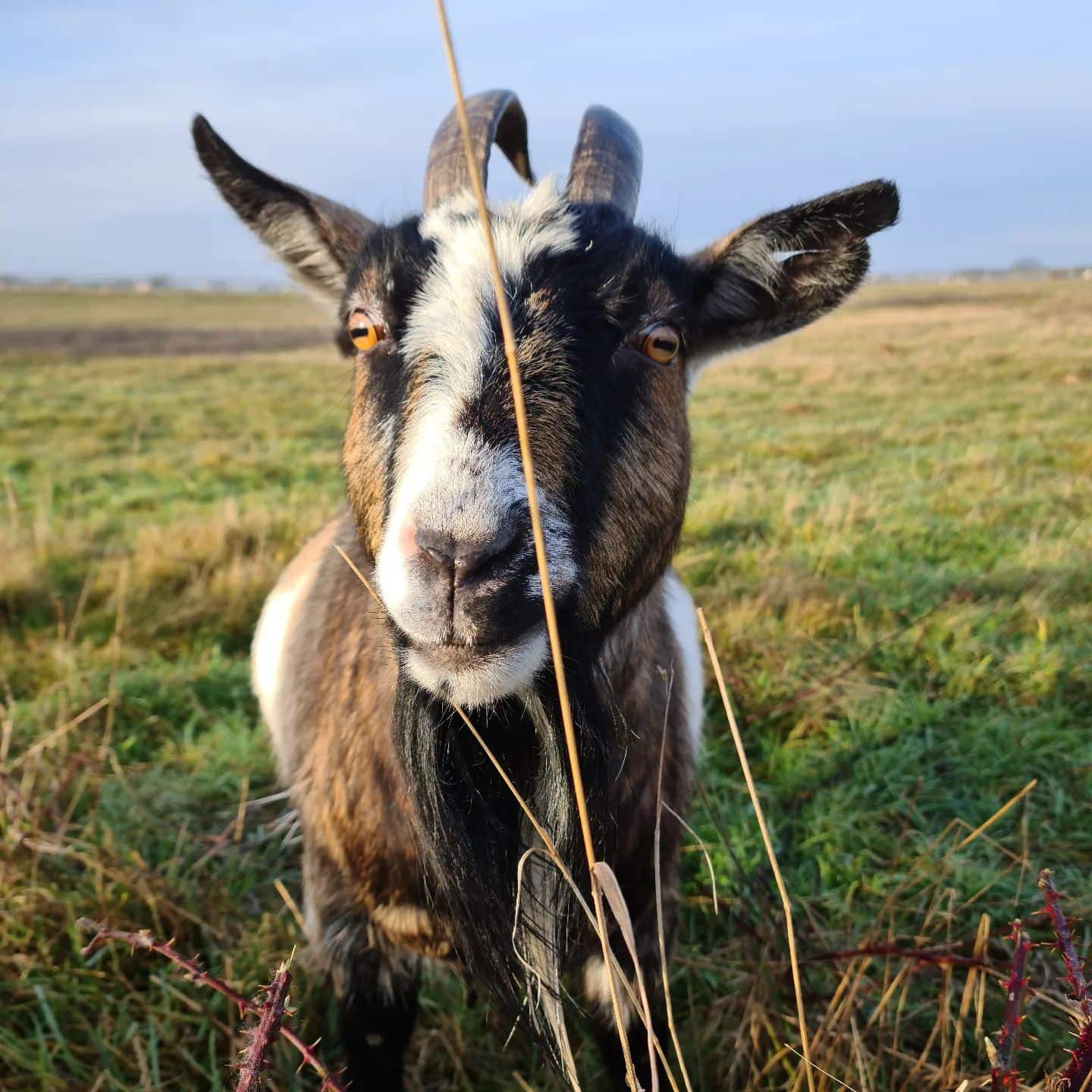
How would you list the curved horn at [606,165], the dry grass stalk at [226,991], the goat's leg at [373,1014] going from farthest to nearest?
the curved horn at [606,165], the goat's leg at [373,1014], the dry grass stalk at [226,991]

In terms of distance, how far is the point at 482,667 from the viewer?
1.50 meters

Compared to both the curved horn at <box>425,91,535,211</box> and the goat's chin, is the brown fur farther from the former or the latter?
the curved horn at <box>425,91,535,211</box>

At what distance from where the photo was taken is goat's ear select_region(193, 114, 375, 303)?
7.70 ft

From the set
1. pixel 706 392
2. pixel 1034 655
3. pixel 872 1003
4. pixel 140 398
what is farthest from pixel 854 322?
pixel 872 1003

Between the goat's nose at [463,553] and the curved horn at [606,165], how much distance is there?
140 centimetres

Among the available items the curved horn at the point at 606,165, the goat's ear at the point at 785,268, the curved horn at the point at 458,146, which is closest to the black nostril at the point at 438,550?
the goat's ear at the point at 785,268

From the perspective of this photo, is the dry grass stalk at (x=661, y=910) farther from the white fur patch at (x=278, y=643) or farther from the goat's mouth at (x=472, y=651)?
the white fur patch at (x=278, y=643)

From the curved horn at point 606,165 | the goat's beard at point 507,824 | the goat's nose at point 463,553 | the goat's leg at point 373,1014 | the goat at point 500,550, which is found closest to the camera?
the goat's nose at point 463,553

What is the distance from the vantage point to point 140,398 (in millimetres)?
17562

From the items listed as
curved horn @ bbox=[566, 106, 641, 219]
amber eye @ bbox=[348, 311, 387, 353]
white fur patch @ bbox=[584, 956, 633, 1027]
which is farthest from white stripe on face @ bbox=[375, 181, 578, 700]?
white fur patch @ bbox=[584, 956, 633, 1027]

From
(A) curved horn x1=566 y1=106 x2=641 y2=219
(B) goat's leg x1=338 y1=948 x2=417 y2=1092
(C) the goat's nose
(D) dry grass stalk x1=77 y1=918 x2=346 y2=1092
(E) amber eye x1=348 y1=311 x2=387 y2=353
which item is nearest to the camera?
(D) dry grass stalk x1=77 y1=918 x2=346 y2=1092

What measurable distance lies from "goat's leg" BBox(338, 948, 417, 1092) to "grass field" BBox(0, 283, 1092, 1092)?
138 mm

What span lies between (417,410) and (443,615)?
0.47m

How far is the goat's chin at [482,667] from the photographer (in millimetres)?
1493
